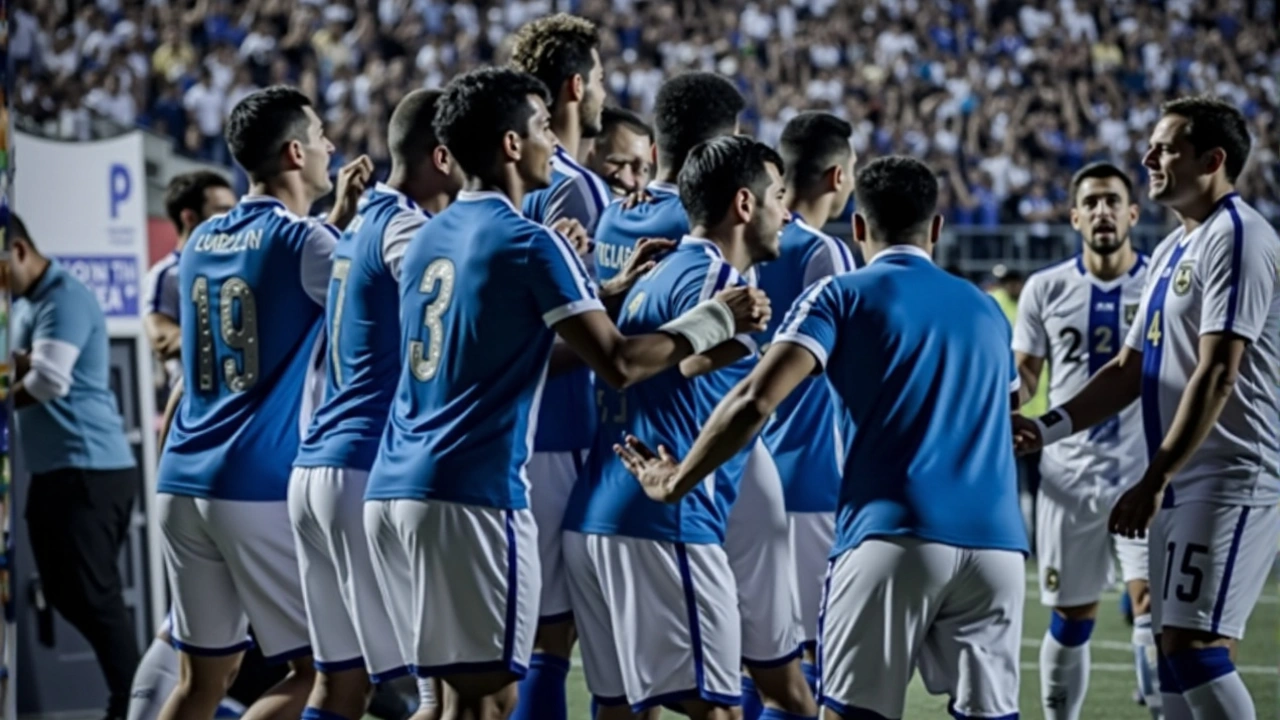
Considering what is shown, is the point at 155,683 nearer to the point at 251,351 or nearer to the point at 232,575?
the point at 232,575

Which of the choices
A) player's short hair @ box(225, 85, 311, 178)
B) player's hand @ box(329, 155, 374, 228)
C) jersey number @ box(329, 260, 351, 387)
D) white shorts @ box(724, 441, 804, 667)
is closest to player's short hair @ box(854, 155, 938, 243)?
white shorts @ box(724, 441, 804, 667)

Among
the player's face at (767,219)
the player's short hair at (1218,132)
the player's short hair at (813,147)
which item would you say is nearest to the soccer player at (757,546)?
the player's face at (767,219)

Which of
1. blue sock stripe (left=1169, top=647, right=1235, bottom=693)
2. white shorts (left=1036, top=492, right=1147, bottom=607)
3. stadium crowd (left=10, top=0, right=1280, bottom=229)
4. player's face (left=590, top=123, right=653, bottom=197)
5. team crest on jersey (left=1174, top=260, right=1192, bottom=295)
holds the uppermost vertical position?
stadium crowd (left=10, top=0, right=1280, bottom=229)

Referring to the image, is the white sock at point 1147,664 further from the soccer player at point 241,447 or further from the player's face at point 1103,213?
the soccer player at point 241,447

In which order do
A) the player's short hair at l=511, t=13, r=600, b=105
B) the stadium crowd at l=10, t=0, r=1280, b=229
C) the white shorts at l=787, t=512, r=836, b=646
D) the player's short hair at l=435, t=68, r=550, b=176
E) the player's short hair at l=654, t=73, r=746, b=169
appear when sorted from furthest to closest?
the stadium crowd at l=10, t=0, r=1280, b=229 < the white shorts at l=787, t=512, r=836, b=646 < the player's short hair at l=654, t=73, r=746, b=169 < the player's short hair at l=511, t=13, r=600, b=105 < the player's short hair at l=435, t=68, r=550, b=176

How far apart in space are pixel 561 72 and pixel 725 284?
131 centimetres

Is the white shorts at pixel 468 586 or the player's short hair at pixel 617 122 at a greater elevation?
the player's short hair at pixel 617 122

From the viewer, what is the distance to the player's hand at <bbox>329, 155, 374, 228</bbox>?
6.14 m

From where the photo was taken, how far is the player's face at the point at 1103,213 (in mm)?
8312

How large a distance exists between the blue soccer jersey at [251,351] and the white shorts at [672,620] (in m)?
1.21

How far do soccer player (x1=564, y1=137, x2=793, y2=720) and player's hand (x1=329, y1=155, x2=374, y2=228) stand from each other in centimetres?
116

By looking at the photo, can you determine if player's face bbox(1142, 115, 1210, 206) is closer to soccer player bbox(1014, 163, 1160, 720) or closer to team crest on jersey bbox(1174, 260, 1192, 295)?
team crest on jersey bbox(1174, 260, 1192, 295)

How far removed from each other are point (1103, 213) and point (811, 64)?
1954 cm

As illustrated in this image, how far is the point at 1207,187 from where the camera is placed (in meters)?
5.88
